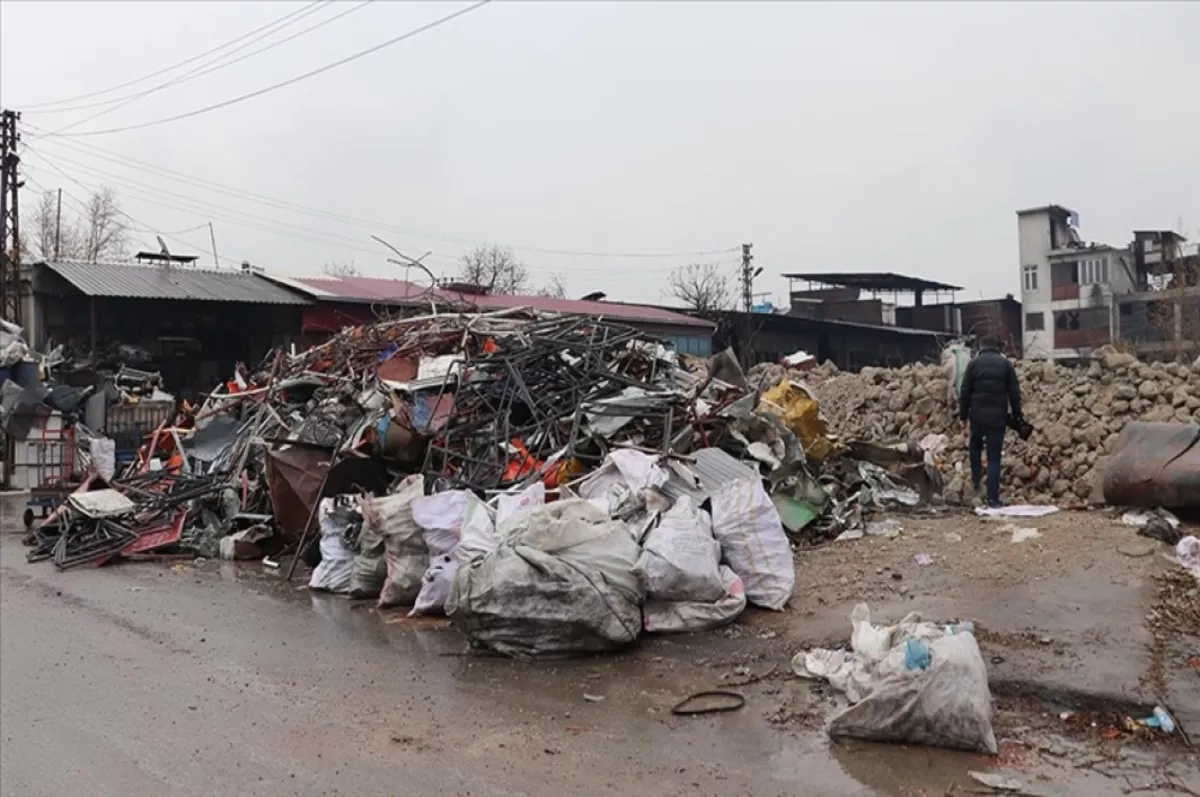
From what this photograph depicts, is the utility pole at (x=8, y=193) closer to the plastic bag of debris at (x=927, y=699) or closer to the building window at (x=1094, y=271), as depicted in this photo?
the plastic bag of debris at (x=927, y=699)

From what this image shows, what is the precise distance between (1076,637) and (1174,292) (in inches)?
1200

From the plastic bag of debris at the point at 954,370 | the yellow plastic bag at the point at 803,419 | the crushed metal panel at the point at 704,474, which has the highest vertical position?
the plastic bag of debris at the point at 954,370

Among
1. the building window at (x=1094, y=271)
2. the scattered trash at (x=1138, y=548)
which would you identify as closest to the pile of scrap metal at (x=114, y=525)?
the scattered trash at (x=1138, y=548)

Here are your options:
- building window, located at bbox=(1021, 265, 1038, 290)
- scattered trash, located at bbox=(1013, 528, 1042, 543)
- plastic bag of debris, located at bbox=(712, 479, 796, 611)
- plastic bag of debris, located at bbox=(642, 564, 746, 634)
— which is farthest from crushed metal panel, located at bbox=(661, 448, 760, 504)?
building window, located at bbox=(1021, 265, 1038, 290)

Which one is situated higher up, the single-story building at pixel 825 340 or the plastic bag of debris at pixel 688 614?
the single-story building at pixel 825 340

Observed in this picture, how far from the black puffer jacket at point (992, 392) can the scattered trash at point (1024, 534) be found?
1.61 m

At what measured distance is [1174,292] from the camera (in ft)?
99.7

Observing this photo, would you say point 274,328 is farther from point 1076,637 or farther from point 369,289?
point 1076,637

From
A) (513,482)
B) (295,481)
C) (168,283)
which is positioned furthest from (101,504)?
(168,283)

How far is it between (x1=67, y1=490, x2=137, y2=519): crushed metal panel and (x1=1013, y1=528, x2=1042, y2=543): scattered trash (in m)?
9.67

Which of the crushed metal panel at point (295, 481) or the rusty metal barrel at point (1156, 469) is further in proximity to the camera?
the crushed metal panel at point (295, 481)

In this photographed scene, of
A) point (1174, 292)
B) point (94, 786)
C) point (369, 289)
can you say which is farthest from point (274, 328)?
point (1174, 292)

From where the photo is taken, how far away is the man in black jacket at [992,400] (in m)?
8.98

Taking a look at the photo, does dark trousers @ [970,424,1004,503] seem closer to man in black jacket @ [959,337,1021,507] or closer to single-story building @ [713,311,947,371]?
man in black jacket @ [959,337,1021,507]
